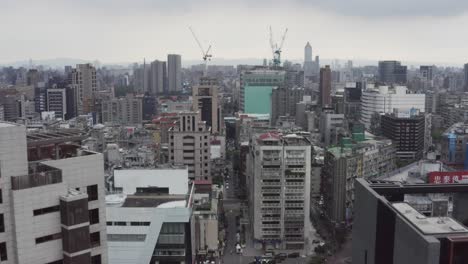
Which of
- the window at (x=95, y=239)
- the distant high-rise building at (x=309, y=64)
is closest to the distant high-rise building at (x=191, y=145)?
the window at (x=95, y=239)

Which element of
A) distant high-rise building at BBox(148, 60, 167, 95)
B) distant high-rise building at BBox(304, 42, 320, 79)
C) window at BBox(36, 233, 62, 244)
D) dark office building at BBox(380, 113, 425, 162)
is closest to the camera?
window at BBox(36, 233, 62, 244)

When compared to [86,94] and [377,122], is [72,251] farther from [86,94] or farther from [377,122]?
[86,94]

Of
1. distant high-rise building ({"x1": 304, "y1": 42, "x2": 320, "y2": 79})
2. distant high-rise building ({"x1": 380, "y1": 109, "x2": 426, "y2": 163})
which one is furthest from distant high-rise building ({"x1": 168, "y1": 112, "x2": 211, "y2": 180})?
distant high-rise building ({"x1": 304, "y1": 42, "x2": 320, "y2": 79})

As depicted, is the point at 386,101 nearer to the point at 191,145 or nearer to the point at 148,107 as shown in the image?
the point at 191,145

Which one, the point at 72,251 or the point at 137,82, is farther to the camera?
the point at 137,82

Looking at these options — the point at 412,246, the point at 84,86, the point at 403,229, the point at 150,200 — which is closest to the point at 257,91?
the point at 84,86

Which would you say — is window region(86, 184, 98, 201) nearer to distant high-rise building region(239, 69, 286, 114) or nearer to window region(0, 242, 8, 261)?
window region(0, 242, 8, 261)

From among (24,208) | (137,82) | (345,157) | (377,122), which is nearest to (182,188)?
(345,157)
